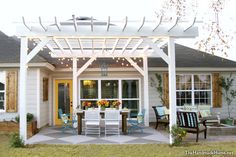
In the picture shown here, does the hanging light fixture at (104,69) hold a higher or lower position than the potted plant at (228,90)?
higher

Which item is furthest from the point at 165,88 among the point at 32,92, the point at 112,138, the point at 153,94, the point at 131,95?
the point at 32,92

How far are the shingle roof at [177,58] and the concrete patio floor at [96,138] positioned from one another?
3.47 metres

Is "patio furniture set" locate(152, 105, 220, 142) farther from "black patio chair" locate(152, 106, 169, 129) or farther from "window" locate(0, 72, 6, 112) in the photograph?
"window" locate(0, 72, 6, 112)

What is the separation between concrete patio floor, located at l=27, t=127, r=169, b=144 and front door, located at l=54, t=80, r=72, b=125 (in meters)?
3.33

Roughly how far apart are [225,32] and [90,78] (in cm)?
847

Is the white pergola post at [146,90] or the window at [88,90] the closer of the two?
the white pergola post at [146,90]

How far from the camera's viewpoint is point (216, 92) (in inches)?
615

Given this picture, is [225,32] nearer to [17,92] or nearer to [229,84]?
[229,84]

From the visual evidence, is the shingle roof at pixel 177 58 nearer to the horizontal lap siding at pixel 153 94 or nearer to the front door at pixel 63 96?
the horizontal lap siding at pixel 153 94

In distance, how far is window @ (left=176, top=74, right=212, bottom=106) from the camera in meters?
15.8

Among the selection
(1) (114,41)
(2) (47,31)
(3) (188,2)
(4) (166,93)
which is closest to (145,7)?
(3) (188,2)

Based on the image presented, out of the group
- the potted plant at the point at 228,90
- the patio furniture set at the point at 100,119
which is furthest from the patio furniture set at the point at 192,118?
the patio furniture set at the point at 100,119

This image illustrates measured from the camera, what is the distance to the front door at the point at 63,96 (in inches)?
608

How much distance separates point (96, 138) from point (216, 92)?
7.53 meters
